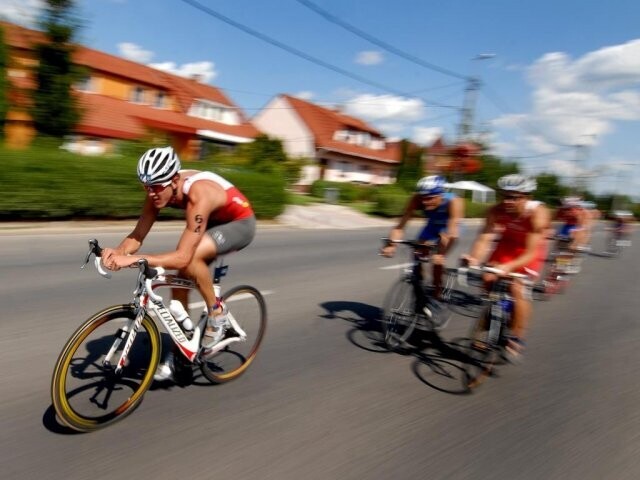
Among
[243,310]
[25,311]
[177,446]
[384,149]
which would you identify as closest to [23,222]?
[25,311]

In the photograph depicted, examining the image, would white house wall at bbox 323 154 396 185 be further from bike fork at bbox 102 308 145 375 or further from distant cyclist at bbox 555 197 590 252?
bike fork at bbox 102 308 145 375

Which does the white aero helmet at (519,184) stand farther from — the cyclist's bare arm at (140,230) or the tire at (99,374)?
the tire at (99,374)

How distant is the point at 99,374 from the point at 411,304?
10.8 feet

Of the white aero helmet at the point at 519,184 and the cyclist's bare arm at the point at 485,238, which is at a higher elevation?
the white aero helmet at the point at 519,184

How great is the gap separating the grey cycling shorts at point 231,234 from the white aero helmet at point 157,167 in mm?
614

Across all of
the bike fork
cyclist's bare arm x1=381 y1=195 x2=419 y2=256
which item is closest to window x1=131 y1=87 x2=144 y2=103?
cyclist's bare arm x1=381 y1=195 x2=419 y2=256

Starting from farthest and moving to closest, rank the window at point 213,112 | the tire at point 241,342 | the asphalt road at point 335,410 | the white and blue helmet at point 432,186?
the window at point 213,112, the white and blue helmet at point 432,186, the tire at point 241,342, the asphalt road at point 335,410

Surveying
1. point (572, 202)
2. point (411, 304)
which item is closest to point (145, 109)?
point (572, 202)

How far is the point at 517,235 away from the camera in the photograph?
17.7ft

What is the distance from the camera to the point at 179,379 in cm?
412

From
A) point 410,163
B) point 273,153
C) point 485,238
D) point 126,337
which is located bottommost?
point 126,337

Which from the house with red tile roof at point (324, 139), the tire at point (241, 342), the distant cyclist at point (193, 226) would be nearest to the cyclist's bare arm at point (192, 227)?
the distant cyclist at point (193, 226)

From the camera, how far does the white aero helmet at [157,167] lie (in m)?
3.41

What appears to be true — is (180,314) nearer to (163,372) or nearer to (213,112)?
(163,372)
